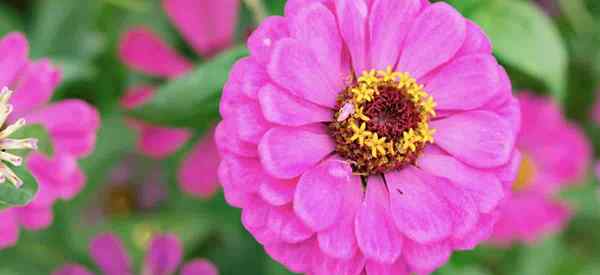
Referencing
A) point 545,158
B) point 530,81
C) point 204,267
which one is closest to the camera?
point 204,267

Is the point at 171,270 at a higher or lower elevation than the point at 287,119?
lower

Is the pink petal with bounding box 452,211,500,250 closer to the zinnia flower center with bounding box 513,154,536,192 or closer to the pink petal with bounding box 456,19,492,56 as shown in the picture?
the pink petal with bounding box 456,19,492,56

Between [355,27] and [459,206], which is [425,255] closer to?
[459,206]

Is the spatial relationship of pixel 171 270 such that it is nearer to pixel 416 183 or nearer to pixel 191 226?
pixel 191 226

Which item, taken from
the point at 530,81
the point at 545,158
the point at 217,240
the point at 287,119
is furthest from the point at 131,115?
the point at 545,158

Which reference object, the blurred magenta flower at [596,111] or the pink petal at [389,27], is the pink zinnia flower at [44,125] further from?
the blurred magenta flower at [596,111]
